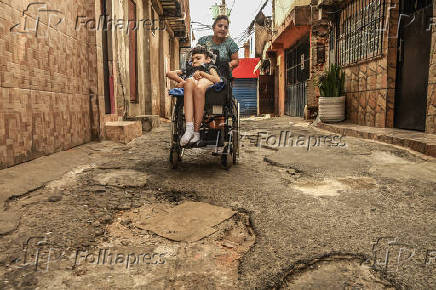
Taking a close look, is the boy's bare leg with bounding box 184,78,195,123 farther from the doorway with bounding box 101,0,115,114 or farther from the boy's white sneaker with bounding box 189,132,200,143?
the doorway with bounding box 101,0,115,114

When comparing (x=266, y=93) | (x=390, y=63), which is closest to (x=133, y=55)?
(x=390, y=63)

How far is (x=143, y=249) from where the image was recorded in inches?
55.5

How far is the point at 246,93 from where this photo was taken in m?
21.9

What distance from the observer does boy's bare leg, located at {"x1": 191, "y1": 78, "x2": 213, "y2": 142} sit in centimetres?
285

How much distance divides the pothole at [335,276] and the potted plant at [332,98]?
6204mm

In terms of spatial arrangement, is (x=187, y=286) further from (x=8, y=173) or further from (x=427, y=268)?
(x=8, y=173)

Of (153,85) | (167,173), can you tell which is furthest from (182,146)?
(153,85)

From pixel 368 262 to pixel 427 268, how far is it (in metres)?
0.21

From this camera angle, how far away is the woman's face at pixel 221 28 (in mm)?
3324

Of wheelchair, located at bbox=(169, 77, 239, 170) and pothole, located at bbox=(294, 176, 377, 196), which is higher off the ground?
wheelchair, located at bbox=(169, 77, 239, 170)

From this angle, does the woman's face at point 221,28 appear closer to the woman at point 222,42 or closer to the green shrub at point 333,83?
the woman at point 222,42

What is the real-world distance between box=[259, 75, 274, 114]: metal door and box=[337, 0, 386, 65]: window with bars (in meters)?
7.72

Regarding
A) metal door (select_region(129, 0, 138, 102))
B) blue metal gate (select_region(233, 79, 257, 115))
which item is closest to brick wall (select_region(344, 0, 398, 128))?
metal door (select_region(129, 0, 138, 102))

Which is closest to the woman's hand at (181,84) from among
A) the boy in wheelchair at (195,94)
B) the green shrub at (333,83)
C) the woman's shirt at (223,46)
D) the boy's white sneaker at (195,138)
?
the boy in wheelchair at (195,94)
